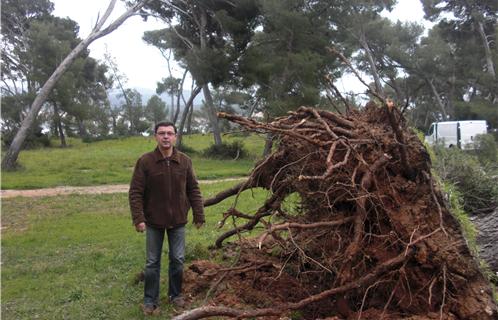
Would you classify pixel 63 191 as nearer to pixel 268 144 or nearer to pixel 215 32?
pixel 268 144

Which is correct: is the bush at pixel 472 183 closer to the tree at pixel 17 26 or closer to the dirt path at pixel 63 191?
the dirt path at pixel 63 191

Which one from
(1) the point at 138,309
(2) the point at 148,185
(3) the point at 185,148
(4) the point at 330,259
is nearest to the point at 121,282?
(1) the point at 138,309

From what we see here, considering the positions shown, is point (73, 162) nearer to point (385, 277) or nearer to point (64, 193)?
point (64, 193)

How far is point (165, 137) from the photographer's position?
16.0 ft

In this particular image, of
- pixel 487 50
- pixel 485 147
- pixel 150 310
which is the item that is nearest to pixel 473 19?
pixel 487 50

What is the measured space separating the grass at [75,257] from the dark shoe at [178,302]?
11 centimetres

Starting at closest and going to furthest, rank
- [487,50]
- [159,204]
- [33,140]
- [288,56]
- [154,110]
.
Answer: [159,204], [288,56], [487,50], [33,140], [154,110]

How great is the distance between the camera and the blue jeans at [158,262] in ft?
16.2

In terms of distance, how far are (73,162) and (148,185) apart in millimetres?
19877

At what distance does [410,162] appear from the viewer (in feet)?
15.5

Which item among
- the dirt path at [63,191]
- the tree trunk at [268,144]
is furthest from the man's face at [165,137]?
the dirt path at [63,191]

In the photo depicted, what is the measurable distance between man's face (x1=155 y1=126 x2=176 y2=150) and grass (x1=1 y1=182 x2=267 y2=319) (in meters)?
1.50

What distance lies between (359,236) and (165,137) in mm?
2062

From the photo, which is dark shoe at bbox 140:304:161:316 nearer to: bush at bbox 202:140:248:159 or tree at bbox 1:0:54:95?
bush at bbox 202:140:248:159
